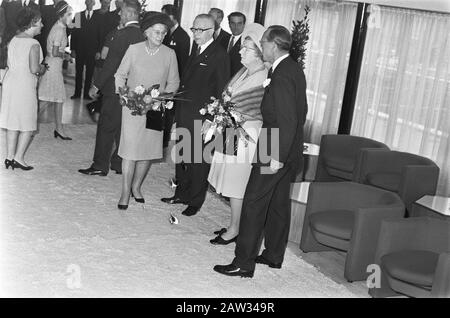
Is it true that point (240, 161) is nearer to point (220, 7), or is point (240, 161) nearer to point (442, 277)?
point (442, 277)

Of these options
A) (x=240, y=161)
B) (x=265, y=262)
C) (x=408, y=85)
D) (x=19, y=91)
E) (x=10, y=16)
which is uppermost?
(x=10, y=16)

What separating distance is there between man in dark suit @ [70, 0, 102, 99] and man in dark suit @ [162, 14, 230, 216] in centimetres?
611

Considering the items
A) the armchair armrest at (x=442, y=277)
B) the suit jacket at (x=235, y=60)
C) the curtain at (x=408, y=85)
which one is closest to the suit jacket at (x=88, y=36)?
the suit jacket at (x=235, y=60)

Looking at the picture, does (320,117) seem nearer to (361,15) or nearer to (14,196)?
(361,15)

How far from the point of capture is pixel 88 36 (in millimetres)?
13711

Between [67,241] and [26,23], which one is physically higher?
[26,23]

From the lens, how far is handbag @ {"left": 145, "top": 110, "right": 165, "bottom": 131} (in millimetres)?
7270

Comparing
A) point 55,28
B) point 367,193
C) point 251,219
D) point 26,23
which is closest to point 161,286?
point 251,219

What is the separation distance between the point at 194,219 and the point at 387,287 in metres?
2.19

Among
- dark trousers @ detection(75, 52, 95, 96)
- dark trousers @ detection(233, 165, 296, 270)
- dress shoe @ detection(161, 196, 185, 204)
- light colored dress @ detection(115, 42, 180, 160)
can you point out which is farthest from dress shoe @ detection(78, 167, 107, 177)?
dark trousers @ detection(75, 52, 95, 96)

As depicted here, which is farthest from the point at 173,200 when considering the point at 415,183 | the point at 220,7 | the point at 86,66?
the point at 220,7

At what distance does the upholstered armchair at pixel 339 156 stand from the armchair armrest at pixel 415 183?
1095mm

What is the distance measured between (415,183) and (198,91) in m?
2.56

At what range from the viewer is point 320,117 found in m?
12.4
